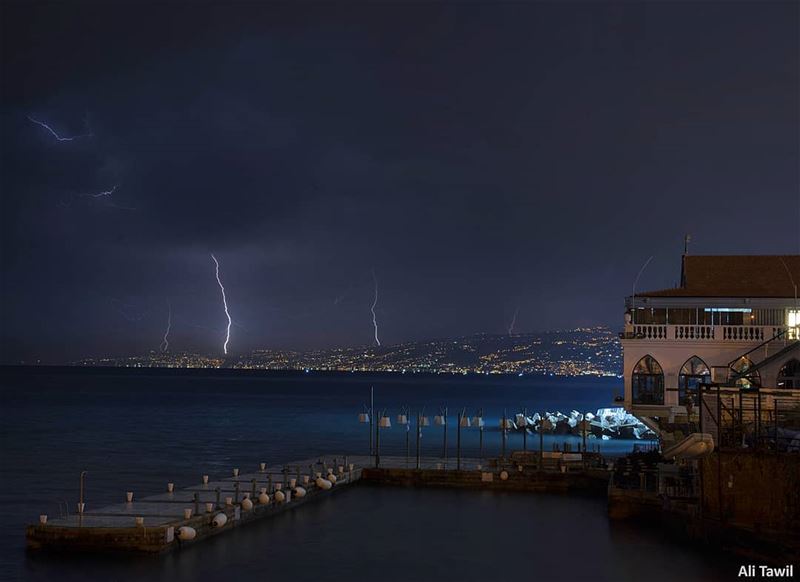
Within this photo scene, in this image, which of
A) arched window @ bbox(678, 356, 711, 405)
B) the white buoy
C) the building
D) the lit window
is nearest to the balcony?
the building

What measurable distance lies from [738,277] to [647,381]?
22.1 feet

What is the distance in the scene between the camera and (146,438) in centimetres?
8450

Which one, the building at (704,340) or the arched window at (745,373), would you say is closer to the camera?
the arched window at (745,373)

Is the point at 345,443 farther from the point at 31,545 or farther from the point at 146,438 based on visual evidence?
the point at 31,545

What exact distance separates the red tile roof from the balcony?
5.92 feet

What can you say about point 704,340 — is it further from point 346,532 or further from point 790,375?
point 346,532

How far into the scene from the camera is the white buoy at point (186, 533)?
32.0 metres

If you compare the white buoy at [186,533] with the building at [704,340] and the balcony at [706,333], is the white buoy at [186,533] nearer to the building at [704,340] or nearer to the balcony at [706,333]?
the building at [704,340]

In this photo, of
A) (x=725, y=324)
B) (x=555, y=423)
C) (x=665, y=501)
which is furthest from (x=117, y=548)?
(x=555, y=423)

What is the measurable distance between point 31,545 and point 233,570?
6.54 m

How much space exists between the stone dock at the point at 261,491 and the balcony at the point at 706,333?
Answer: 987 cm

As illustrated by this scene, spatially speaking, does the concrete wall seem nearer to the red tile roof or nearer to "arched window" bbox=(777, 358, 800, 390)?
"arched window" bbox=(777, 358, 800, 390)

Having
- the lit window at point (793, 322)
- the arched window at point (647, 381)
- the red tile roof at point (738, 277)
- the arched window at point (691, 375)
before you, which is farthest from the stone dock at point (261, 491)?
the lit window at point (793, 322)

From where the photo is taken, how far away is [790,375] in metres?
37.1
